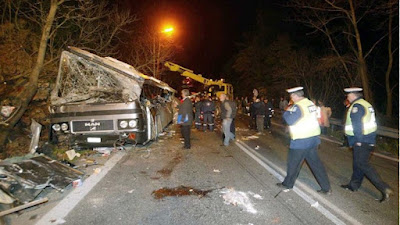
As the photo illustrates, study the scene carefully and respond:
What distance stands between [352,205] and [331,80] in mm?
20429

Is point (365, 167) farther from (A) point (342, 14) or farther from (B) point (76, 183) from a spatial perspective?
(A) point (342, 14)

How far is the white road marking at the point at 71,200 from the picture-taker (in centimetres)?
385

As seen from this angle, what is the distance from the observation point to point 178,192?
4.85 meters

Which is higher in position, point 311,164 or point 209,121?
point 209,121

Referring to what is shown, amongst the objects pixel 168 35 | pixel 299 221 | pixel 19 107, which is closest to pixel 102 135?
pixel 19 107

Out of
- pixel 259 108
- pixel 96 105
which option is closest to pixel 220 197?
pixel 96 105

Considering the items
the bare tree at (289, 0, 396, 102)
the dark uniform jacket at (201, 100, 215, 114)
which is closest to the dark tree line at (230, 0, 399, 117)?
the bare tree at (289, 0, 396, 102)

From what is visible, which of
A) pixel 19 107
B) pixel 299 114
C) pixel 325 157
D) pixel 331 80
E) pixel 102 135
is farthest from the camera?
pixel 331 80

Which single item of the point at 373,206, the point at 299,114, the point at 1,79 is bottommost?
the point at 373,206

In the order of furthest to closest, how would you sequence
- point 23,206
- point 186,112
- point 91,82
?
point 186,112 → point 91,82 → point 23,206

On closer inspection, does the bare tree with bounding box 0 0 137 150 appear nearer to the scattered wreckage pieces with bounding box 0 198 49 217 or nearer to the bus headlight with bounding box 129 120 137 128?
the bus headlight with bounding box 129 120 137 128

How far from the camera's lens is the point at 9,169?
4488mm

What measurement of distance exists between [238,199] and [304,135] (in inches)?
57.9

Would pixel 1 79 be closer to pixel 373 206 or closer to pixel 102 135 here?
pixel 102 135
